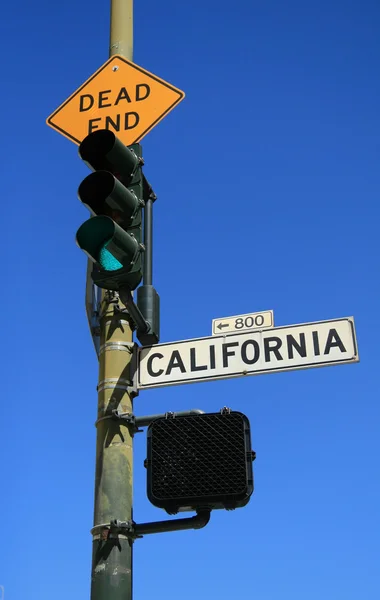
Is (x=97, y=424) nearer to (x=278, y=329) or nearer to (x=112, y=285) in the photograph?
(x=112, y=285)

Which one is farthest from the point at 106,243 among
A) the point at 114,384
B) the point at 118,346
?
the point at 114,384

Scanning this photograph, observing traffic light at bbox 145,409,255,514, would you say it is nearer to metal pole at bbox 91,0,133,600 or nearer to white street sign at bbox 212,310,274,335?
metal pole at bbox 91,0,133,600

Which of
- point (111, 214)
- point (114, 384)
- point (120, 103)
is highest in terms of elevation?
point (120, 103)

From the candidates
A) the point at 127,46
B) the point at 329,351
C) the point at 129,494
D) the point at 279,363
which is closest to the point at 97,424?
the point at 129,494

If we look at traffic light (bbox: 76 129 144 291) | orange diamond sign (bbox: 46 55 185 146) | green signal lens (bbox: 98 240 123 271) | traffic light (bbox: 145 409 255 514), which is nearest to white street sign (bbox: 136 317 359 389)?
traffic light (bbox: 145 409 255 514)

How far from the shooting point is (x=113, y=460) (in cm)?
430

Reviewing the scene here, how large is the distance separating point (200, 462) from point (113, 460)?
49 cm

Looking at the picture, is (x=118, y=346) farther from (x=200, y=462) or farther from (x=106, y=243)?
(x=200, y=462)

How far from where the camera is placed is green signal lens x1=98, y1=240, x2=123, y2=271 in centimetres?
418

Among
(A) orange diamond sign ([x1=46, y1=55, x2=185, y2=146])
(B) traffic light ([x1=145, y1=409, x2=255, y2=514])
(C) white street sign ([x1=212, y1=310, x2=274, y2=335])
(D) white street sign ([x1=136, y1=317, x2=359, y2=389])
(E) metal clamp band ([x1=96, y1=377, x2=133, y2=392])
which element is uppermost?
(A) orange diamond sign ([x1=46, y1=55, x2=185, y2=146])

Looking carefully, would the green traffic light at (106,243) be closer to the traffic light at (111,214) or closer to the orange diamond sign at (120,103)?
the traffic light at (111,214)

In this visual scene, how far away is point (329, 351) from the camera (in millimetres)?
4508

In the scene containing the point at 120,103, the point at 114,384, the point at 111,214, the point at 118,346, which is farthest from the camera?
the point at 120,103

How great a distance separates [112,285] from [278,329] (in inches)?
40.9
